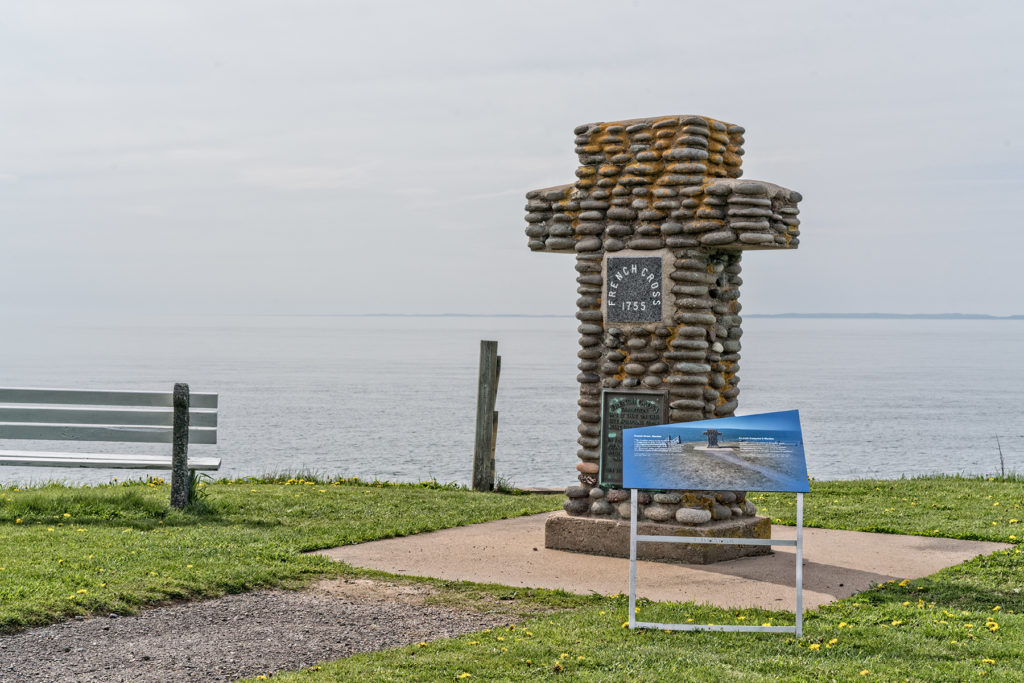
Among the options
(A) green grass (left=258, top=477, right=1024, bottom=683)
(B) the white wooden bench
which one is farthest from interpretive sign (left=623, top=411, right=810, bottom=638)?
(B) the white wooden bench

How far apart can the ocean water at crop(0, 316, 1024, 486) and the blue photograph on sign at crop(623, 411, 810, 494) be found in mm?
9765

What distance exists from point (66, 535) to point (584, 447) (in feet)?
15.7

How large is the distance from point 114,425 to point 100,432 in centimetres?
21

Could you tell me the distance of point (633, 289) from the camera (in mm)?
10484

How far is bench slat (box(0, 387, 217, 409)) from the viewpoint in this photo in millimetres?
11820

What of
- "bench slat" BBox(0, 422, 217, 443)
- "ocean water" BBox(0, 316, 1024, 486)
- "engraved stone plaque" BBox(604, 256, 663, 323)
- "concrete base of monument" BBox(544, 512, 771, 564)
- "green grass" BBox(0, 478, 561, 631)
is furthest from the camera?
"ocean water" BBox(0, 316, 1024, 486)

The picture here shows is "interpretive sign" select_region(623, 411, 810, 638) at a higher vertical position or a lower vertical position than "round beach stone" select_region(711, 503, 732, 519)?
Result: higher

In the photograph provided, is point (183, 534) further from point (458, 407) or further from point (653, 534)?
point (458, 407)

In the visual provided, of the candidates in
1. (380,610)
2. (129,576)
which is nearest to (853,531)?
(380,610)

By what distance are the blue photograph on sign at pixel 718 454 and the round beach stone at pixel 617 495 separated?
2.65m

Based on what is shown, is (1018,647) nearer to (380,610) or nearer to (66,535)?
(380,610)

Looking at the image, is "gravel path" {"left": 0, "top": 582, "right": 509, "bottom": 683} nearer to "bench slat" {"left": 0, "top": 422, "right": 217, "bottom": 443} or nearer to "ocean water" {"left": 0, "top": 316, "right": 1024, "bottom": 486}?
"bench slat" {"left": 0, "top": 422, "right": 217, "bottom": 443}

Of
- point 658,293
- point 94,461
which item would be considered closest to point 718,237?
point 658,293

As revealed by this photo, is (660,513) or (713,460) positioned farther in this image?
(660,513)
